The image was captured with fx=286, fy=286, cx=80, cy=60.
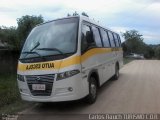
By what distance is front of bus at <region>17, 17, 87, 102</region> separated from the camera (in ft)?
24.5

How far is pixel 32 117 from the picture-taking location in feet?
25.0

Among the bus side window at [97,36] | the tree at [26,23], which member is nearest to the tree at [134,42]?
the tree at [26,23]

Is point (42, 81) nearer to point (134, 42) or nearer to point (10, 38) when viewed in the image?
point (10, 38)

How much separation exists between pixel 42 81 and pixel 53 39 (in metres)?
1.40

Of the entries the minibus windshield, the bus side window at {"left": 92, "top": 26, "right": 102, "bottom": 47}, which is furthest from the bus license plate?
the bus side window at {"left": 92, "top": 26, "right": 102, "bottom": 47}

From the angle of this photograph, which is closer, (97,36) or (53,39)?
(53,39)

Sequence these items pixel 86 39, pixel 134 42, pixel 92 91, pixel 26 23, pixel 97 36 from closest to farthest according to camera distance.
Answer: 1. pixel 86 39
2. pixel 92 91
3. pixel 97 36
4. pixel 26 23
5. pixel 134 42

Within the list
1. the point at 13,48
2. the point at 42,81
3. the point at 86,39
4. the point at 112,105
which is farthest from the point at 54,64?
the point at 13,48

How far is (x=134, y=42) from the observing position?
78.9 metres

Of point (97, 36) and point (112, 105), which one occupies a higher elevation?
point (97, 36)

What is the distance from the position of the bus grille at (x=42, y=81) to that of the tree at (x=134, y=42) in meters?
70.4

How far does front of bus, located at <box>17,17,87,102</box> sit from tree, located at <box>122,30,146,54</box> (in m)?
69.7

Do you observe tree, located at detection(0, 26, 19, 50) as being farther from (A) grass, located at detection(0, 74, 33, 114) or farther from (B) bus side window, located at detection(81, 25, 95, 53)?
(B) bus side window, located at detection(81, 25, 95, 53)

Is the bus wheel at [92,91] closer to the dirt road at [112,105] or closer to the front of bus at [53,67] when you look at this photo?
the dirt road at [112,105]
